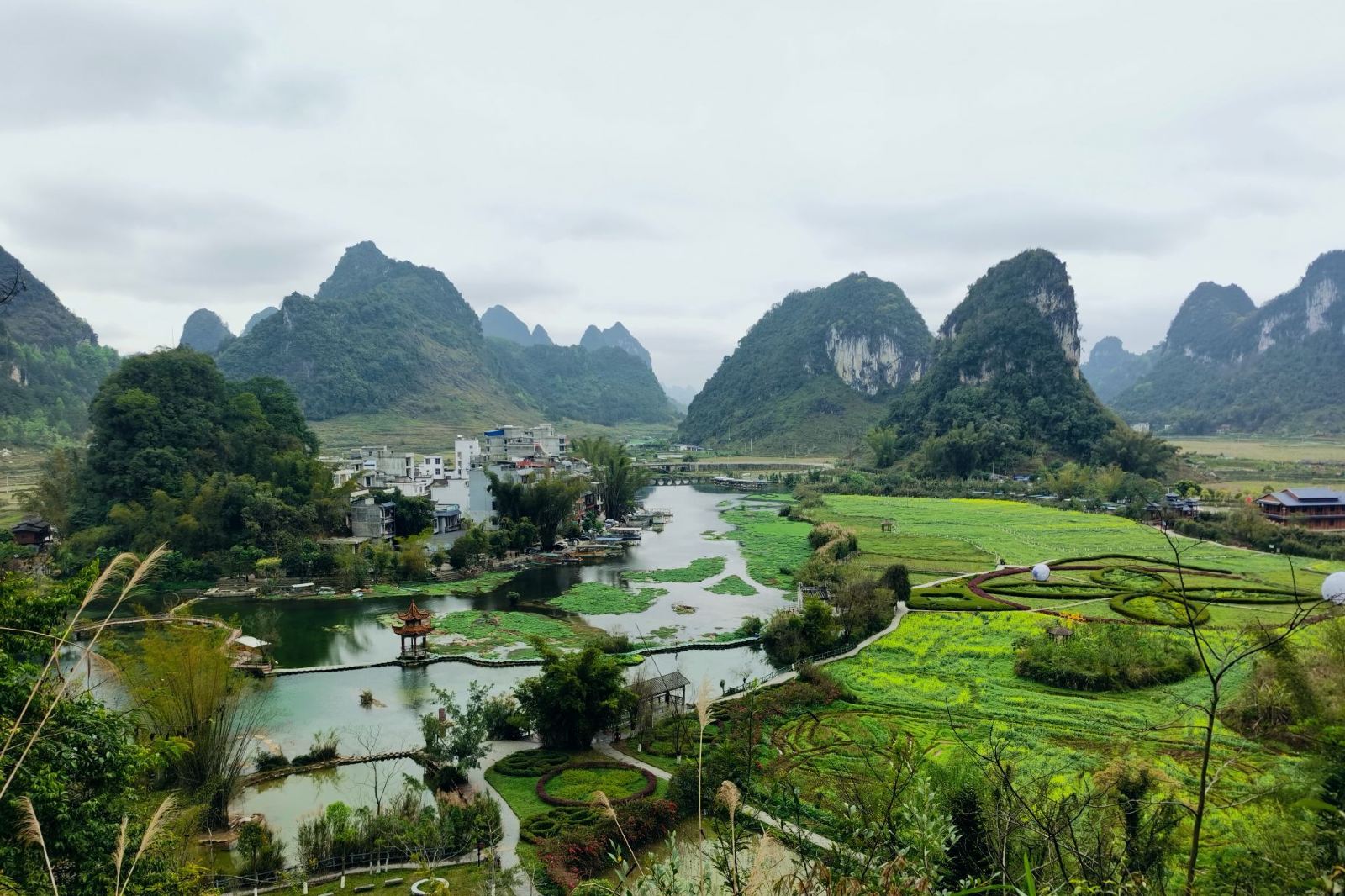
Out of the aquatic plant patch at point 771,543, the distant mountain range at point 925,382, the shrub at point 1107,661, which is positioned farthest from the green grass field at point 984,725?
the distant mountain range at point 925,382

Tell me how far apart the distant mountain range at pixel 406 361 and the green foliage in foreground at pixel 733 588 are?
6375 centimetres

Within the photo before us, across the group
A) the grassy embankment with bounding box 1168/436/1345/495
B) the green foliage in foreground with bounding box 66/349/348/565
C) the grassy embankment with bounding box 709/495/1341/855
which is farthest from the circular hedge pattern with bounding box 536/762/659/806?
the grassy embankment with bounding box 1168/436/1345/495

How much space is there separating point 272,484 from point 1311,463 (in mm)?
70977

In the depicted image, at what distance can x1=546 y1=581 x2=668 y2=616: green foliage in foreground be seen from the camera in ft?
77.0

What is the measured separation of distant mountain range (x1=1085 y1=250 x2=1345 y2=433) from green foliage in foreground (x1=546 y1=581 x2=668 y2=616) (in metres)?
91.2

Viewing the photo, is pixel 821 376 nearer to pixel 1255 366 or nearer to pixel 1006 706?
pixel 1255 366

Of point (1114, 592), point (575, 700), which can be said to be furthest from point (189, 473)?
point (1114, 592)

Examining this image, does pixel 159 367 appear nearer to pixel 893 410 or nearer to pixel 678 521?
pixel 678 521

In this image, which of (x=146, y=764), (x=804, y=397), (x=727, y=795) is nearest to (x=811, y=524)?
(x=146, y=764)

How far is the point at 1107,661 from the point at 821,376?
91506 millimetres

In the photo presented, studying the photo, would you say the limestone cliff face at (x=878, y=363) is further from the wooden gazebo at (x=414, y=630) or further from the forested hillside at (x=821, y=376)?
the wooden gazebo at (x=414, y=630)

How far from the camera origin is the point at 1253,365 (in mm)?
104188

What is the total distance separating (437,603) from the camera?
24.4 meters

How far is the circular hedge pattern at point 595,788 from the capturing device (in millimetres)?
10758
